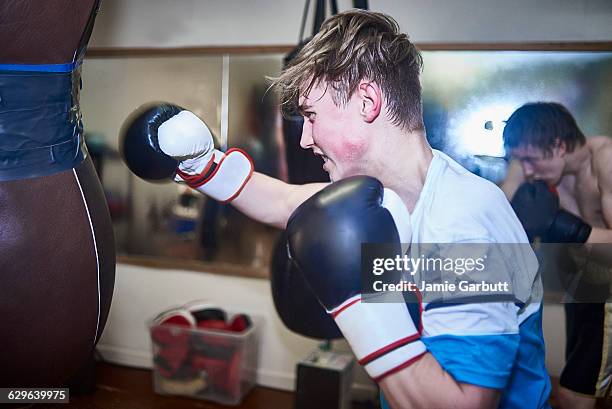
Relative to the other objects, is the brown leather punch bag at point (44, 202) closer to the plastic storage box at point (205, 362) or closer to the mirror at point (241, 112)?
the mirror at point (241, 112)

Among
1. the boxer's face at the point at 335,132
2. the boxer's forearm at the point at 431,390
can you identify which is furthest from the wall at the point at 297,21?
the boxer's forearm at the point at 431,390

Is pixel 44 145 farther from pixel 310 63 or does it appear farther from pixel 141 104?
pixel 310 63

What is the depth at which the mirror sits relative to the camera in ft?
3.29

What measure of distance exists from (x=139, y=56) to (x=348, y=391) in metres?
1.18

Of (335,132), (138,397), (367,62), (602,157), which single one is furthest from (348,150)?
(138,397)

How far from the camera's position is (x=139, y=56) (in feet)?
4.54

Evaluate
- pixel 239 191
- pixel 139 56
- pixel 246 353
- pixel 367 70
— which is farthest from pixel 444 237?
pixel 246 353

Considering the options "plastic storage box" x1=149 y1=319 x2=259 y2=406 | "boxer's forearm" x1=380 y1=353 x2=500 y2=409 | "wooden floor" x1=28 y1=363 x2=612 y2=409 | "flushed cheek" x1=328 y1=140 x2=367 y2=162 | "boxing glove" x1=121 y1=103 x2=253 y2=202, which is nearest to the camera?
"boxer's forearm" x1=380 y1=353 x2=500 y2=409

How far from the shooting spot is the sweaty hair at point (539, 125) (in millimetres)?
1001

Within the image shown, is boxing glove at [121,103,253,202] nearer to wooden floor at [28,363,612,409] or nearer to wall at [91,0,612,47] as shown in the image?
wall at [91,0,612,47]

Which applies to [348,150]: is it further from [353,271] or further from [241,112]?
[241,112]

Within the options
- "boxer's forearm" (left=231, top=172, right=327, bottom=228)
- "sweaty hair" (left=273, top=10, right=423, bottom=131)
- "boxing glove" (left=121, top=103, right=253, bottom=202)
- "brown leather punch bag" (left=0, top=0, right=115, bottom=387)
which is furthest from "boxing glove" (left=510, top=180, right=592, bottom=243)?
"brown leather punch bag" (left=0, top=0, right=115, bottom=387)

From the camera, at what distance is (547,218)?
3.28 feet

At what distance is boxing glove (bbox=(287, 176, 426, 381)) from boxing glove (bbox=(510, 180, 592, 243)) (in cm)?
28
